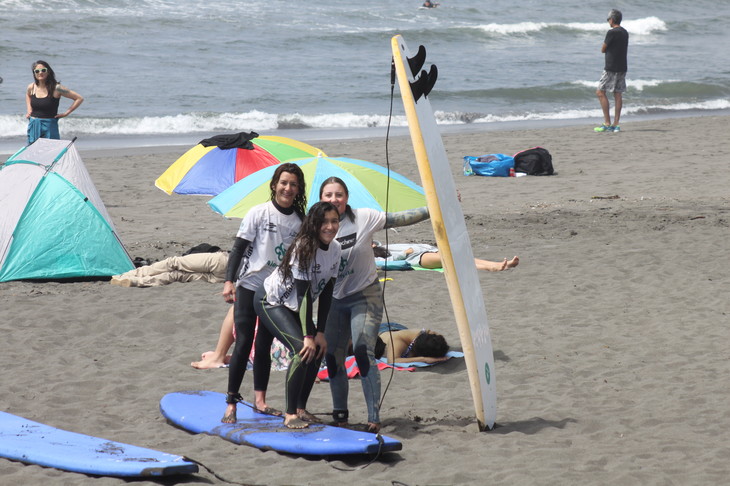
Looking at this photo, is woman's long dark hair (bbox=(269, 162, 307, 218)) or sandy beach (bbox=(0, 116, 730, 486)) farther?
woman's long dark hair (bbox=(269, 162, 307, 218))

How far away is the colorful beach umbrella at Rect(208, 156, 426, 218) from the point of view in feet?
26.9

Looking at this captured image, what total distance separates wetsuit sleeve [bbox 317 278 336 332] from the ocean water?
13.7 metres

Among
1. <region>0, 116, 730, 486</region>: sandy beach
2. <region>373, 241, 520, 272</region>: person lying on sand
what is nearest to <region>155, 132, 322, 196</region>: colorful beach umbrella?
<region>0, 116, 730, 486</region>: sandy beach

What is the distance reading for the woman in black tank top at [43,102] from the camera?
386 inches

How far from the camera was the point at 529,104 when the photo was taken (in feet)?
73.3

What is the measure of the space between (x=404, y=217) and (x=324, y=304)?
0.68m

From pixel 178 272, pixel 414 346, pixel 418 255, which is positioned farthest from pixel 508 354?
pixel 178 272

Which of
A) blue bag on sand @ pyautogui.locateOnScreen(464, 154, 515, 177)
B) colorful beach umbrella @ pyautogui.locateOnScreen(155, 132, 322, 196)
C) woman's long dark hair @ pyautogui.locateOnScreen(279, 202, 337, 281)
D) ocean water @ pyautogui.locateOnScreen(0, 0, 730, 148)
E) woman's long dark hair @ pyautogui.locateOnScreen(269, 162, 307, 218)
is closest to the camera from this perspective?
woman's long dark hair @ pyautogui.locateOnScreen(279, 202, 337, 281)

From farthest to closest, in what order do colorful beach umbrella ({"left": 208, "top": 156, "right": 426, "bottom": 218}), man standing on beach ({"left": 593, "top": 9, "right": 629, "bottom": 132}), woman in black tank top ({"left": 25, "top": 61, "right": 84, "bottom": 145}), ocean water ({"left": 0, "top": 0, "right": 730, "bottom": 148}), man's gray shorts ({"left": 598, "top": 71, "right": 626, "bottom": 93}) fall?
1. ocean water ({"left": 0, "top": 0, "right": 730, "bottom": 148})
2. man's gray shorts ({"left": 598, "top": 71, "right": 626, "bottom": 93})
3. man standing on beach ({"left": 593, "top": 9, "right": 629, "bottom": 132})
4. woman in black tank top ({"left": 25, "top": 61, "right": 84, "bottom": 145})
5. colorful beach umbrella ({"left": 208, "top": 156, "right": 426, "bottom": 218})

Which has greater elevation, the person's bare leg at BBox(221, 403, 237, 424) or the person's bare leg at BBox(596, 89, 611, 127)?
the person's bare leg at BBox(596, 89, 611, 127)

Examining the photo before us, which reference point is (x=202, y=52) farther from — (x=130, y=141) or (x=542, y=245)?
(x=542, y=245)

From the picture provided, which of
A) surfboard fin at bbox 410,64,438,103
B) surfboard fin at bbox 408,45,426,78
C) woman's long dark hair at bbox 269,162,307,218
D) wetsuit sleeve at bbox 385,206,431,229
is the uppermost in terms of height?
surfboard fin at bbox 408,45,426,78

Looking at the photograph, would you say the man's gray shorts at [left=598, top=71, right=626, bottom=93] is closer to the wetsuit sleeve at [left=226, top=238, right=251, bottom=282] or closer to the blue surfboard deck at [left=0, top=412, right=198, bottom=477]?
the wetsuit sleeve at [left=226, top=238, right=251, bottom=282]

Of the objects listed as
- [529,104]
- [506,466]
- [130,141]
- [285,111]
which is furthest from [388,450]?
[529,104]
